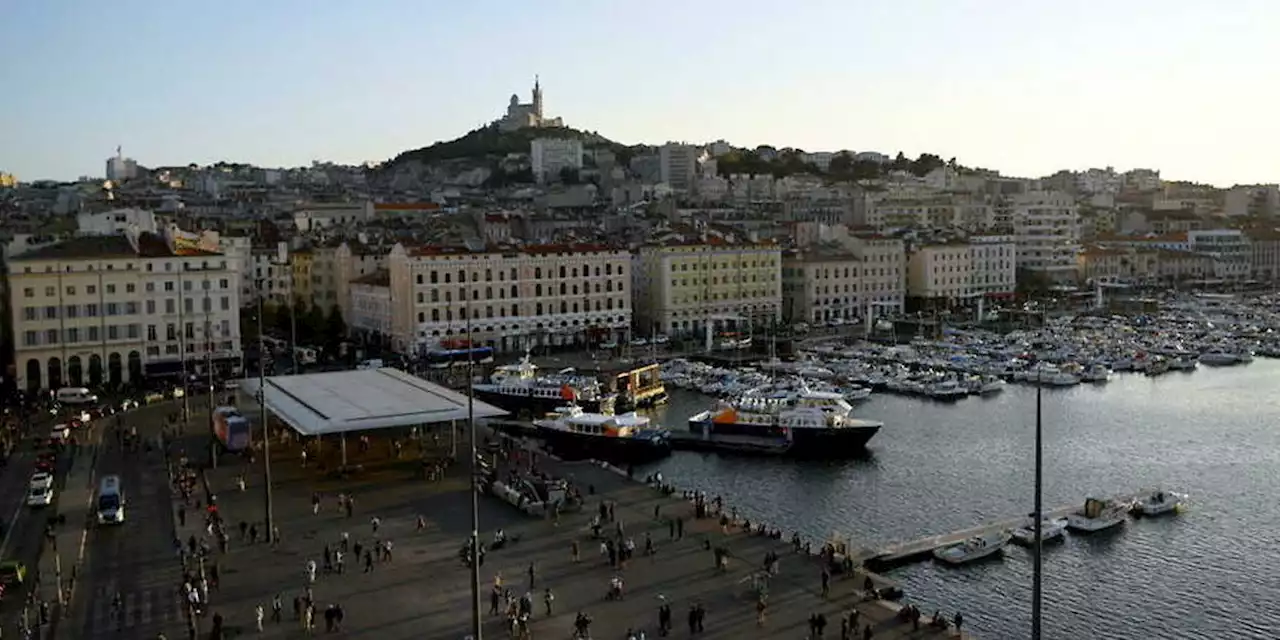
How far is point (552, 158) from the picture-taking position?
5645 inches

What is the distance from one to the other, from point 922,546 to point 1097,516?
14.7ft

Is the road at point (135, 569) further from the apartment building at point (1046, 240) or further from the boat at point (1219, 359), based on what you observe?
the apartment building at point (1046, 240)

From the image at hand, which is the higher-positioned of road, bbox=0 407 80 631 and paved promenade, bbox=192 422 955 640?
road, bbox=0 407 80 631

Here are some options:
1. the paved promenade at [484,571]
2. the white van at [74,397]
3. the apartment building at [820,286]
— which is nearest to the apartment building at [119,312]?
the white van at [74,397]

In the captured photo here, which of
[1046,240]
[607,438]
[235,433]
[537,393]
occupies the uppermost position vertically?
[1046,240]

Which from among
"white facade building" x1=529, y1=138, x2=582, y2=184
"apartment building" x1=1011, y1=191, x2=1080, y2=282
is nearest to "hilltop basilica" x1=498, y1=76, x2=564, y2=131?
"white facade building" x1=529, y1=138, x2=582, y2=184

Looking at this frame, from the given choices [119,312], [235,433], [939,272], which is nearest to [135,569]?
[235,433]

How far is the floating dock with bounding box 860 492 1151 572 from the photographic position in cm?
2152

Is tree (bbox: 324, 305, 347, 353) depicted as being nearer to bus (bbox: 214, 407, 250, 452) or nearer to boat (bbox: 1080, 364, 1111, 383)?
bus (bbox: 214, 407, 250, 452)

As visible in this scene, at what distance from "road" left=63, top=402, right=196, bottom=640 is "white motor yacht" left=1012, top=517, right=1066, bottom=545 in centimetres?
1455

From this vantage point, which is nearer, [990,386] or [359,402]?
[359,402]

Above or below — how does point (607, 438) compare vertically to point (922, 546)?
above

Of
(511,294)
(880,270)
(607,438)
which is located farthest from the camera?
(880,270)

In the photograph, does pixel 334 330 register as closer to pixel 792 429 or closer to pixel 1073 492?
pixel 792 429
